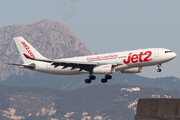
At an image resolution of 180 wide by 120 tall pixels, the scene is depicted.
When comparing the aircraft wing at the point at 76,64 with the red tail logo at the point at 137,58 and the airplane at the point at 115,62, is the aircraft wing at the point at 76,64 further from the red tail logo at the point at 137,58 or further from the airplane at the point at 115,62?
the red tail logo at the point at 137,58

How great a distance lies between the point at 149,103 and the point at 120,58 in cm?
4366

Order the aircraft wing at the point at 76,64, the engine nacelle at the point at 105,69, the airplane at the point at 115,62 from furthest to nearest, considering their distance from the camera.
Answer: the aircraft wing at the point at 76,64, the engine nacelle at the point at 105,69, the airplane at the point at 115,62

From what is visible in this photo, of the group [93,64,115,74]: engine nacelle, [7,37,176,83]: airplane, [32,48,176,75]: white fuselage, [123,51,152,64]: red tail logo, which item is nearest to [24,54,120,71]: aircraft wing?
[7,37,176,83]: airplane

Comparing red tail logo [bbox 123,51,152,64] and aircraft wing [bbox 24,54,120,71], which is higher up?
red tail logo [bbox 123,51,152,64]

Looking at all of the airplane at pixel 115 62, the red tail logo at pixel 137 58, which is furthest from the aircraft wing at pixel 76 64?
the red tail logo at pixel 137 58

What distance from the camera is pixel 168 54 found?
53281 mm

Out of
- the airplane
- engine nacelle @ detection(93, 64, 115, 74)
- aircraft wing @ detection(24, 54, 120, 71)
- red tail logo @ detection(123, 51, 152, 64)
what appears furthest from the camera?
aircraft wing @ detection(24, 54, 120, 71)

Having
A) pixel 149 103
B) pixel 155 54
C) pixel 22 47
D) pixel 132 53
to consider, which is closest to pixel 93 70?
pixel 132 53

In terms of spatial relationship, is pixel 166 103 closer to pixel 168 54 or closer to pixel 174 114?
pixel 174 114

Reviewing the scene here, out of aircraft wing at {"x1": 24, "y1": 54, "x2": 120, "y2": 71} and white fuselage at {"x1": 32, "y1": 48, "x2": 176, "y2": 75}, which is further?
aircraft wing at {"x1": 24, "y1": 54, "x2": 120, "y2": 71}

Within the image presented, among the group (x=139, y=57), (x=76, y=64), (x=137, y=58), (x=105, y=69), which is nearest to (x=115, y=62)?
(x=105, y=69)

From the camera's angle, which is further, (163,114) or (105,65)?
(105,65)

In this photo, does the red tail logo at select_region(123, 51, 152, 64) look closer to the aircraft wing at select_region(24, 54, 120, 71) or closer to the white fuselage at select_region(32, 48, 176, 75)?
the white fuselage at select_region(32, 48, 176, 75)

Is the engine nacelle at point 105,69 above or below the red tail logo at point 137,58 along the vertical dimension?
below
